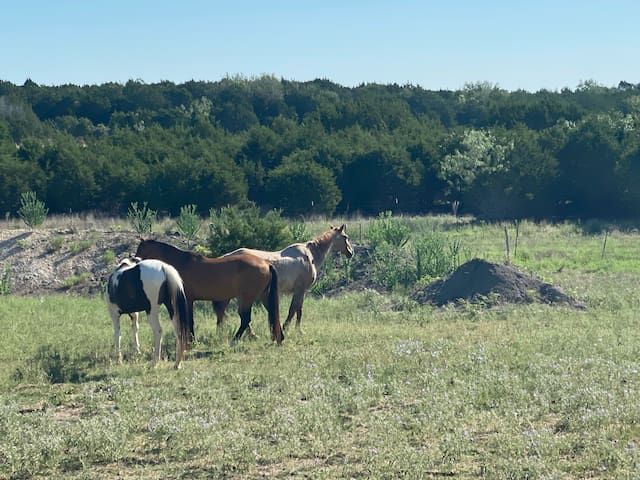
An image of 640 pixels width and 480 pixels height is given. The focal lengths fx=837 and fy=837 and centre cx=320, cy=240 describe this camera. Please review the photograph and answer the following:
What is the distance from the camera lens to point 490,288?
18047 millimetres

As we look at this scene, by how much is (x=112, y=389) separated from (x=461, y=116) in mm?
73125

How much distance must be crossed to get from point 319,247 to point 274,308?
292cm

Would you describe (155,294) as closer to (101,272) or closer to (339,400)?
(339,400)

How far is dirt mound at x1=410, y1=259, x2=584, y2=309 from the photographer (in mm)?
17625

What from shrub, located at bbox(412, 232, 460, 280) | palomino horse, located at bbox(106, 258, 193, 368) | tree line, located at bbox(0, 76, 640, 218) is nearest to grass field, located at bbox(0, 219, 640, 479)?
palomino horse, located at bbox(106, 258, 193, 368)

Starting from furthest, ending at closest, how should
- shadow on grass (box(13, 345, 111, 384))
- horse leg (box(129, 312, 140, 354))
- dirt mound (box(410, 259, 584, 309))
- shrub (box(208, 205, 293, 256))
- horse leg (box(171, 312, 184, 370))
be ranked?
shrub (box(208, 205, 293, 256)) → dirt mound (box(410, 259, 584, 309)) → horse leg (box(129, 312, 140, 354)) → horse leg (box(171, 312, 184, 370)) → shadow on grass (box(13, 345, 111, 384))

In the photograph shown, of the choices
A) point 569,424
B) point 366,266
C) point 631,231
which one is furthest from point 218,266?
point 631,231

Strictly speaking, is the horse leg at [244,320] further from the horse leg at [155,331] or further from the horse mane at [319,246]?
the horse mane at [319,246]

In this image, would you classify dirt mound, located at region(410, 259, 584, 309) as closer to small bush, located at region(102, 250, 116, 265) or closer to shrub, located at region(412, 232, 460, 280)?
shrub, located at region(412, 232, 460, 280)

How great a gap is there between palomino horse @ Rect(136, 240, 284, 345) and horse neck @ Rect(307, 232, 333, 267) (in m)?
2.48

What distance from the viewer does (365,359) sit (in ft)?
38.9

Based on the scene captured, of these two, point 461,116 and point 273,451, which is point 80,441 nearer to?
point 273,451

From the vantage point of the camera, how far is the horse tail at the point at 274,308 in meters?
13.5

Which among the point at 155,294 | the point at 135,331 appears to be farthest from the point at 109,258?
the point at 155,294
